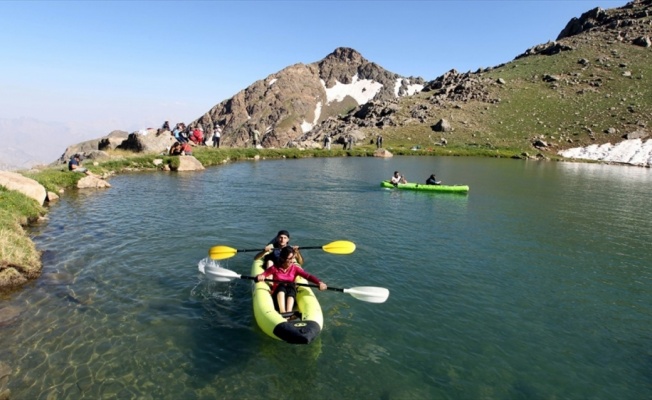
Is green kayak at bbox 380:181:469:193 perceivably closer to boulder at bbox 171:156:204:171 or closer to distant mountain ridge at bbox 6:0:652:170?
Answer: boulder at bbox 171:156:204:171

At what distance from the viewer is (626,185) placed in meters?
45.8

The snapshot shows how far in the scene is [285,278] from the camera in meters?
12.3

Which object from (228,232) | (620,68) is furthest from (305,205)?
(620,68)

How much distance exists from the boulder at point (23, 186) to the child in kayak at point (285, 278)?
65.7 ft

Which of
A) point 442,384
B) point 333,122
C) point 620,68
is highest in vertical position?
point 620,68

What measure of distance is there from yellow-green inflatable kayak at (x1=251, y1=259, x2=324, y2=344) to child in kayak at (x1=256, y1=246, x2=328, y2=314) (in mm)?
236

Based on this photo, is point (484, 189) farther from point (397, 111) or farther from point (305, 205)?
point (397, 111)

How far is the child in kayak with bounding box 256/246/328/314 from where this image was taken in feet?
38.5

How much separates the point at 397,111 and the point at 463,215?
88.2m

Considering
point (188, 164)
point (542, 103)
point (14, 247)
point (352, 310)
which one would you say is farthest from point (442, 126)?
point (14, 247)

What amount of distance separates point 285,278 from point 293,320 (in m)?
1.91

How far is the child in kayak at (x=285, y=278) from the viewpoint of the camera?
38.5 feet

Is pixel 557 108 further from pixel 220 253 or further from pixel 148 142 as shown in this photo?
pixel 220 253

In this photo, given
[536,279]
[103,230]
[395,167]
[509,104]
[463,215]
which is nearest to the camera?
[536,279]
